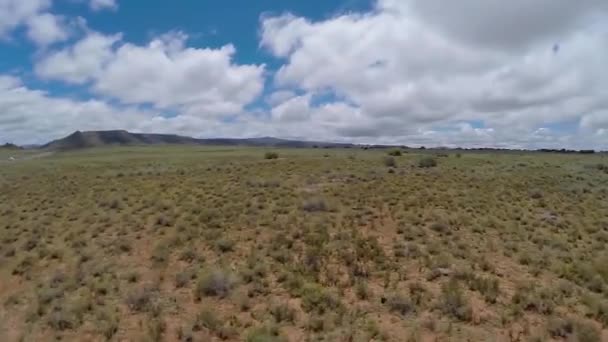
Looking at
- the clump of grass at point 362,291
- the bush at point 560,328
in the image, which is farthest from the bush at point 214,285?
the bush at point 560,328

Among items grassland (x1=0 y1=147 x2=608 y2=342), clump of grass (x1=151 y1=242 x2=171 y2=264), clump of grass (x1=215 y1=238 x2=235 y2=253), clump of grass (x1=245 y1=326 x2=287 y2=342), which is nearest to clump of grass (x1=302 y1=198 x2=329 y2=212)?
grassland (x1=0 y1=147 x2=608 y2=342)

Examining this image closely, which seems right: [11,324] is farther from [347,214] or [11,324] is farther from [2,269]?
[347,214]

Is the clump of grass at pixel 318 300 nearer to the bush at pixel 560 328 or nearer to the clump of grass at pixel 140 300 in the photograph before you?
the clump of grass at pixel 140 300

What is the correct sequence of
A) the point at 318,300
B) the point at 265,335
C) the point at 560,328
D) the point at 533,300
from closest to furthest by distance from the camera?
the point at 265,335, the point at 560,328, the point at 533,300, the point at 318,300

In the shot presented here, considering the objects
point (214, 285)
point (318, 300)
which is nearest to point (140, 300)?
point (214, 285)

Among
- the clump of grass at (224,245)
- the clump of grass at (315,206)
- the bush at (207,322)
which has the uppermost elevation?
the clump of grass at (315,206)

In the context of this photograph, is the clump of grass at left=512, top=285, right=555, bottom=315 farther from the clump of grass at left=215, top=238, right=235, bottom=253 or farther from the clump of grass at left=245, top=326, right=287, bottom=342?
the clump of grass at left=215, top=238, right=235, bottom=253

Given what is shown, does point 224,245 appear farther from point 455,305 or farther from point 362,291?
point 455,305
